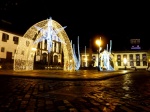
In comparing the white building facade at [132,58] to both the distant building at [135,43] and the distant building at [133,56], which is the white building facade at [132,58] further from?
the distant building at [135,43]

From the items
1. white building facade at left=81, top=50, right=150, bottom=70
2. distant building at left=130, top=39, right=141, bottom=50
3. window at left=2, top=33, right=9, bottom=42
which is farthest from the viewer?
distant building at left=130, top=39, right=141, bottom=50

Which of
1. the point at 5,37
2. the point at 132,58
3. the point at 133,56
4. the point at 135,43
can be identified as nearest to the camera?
the point at 5,37

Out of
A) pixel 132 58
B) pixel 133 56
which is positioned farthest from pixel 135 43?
pixel 132 58

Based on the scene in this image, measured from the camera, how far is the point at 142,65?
87.8 meters

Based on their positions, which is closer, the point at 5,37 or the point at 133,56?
the point at 5,37

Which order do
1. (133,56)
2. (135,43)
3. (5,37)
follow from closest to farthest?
1. (5,37)
2. (133,56)
3. (135,43)

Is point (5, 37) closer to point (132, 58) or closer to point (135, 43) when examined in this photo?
point (132, 58)

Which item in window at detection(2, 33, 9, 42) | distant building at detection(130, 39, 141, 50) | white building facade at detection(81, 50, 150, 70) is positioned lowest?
white building facade at detection(81, 50, 150, 70)

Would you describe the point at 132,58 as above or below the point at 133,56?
below

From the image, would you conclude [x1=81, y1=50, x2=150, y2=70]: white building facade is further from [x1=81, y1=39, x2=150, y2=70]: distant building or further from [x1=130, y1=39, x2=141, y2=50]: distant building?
[x1=130, y1=39, x2=141, y2=50]: distant building

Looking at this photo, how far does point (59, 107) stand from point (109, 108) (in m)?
1.24

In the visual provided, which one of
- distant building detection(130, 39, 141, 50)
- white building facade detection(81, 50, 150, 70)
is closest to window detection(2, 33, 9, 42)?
white building facade detection(81, 50, 150, 70)

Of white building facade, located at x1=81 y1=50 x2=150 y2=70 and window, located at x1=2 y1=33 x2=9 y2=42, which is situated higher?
window, located at x1=2 y1=33 x2=9 y2=42

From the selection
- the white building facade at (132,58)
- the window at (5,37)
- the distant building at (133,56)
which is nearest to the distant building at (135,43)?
the distant building at (133,56)
